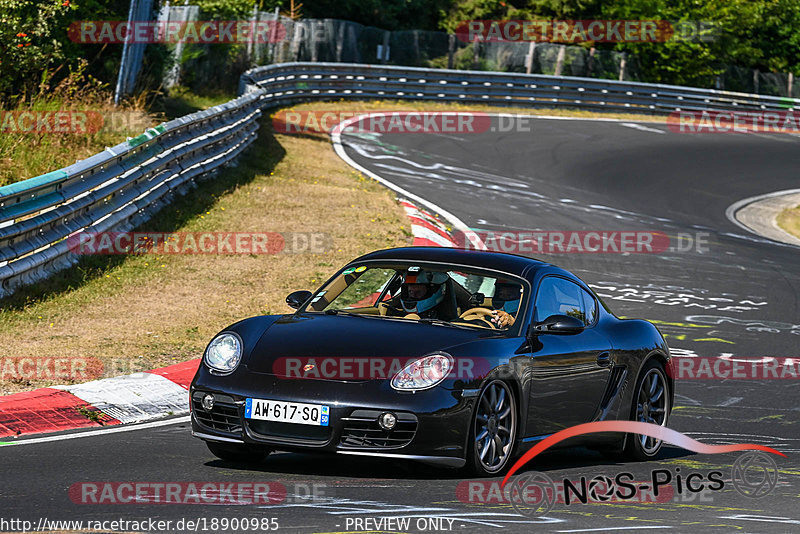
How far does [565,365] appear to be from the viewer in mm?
7500

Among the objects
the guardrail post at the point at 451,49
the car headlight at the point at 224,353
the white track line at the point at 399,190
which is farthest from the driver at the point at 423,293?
the guardrail post at the point at 451,49

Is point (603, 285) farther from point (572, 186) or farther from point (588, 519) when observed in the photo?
point (588, 519)

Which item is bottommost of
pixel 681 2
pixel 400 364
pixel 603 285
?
pixel 603 285

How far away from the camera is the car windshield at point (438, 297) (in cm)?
751

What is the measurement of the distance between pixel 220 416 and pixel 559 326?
2.14m

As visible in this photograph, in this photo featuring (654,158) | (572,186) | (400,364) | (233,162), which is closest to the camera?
(400,364)

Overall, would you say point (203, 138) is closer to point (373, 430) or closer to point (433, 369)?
point (433, 369)

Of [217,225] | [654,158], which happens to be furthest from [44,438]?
[654,158]

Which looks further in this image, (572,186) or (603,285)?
(572,186)

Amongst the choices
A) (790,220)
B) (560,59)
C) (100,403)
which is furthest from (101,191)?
(560,59)

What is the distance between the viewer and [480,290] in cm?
773

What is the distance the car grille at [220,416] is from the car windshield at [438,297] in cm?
122

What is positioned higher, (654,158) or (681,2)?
(681,2)

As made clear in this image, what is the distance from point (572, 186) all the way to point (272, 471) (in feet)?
57.7
